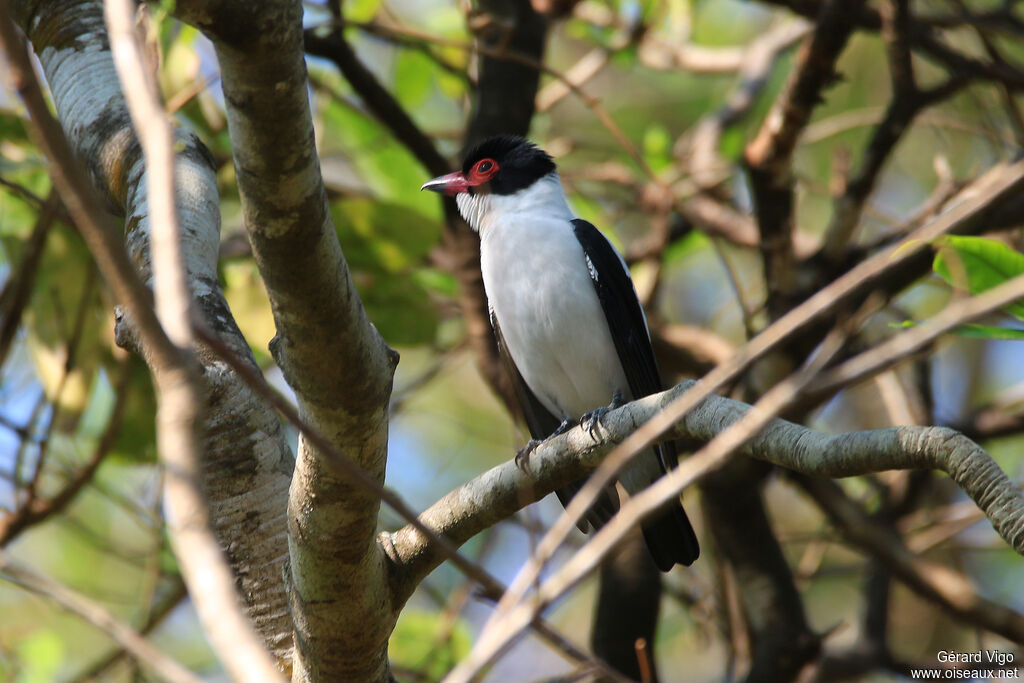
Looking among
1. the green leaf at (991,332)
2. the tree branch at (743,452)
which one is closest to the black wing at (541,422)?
the tree branch at (743,452)

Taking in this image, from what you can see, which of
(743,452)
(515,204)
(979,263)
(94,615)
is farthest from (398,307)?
(94,615)

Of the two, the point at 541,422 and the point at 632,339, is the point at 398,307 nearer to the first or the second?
the point at 541,422

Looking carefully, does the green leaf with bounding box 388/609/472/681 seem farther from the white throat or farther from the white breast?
the white throat

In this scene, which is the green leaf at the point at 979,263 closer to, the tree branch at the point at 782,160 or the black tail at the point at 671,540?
the black tail at the point at 671,540

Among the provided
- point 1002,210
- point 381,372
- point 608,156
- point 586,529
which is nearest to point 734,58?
point 608,156

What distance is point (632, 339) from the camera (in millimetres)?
3666

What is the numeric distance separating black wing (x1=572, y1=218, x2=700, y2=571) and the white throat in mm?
337

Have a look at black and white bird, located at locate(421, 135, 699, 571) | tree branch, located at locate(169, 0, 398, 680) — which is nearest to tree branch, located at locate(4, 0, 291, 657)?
tree branch, located at locate(169, 0, 398, 680)

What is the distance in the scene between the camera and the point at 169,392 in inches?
35.2

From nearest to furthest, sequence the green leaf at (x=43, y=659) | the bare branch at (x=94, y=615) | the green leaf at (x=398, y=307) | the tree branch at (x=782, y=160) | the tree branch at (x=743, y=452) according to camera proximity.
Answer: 1. the bare branch at (x=94, y=615)
2. the tree branch at (x=743, y=452)
3. the green leaf at (x=43, y=659)
4. the tree branch at (x=782, y=160)
5. the green leaf at (x=398, y=307)

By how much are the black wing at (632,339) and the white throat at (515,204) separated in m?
0.34

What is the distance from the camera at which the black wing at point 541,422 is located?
11.5 ft

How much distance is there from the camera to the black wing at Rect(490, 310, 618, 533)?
351 cm

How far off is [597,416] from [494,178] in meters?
1.53
